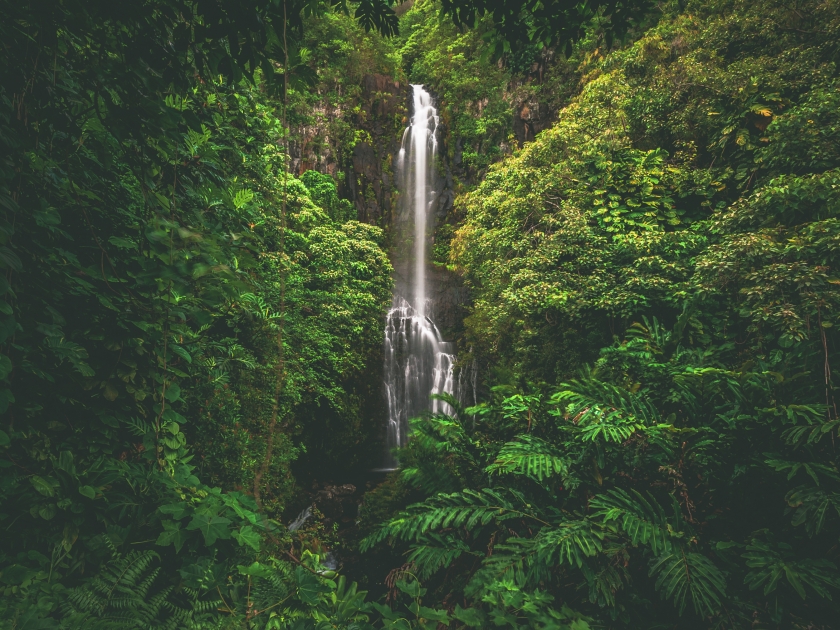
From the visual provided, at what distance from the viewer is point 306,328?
758 cm

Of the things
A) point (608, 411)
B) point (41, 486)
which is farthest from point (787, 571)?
point (41, 486)

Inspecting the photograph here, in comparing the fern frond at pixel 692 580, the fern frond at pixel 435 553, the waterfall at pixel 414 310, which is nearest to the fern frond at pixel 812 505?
the fern frond at pixel 692 580

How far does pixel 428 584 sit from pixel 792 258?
4.38 m

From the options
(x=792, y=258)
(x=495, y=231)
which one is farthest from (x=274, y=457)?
(x=792, y=258)

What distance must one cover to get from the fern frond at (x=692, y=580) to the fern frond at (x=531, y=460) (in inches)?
25.6

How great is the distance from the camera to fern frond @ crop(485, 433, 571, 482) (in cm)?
247

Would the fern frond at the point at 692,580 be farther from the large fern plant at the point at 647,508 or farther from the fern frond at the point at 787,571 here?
the fern frond at the point at 787,571

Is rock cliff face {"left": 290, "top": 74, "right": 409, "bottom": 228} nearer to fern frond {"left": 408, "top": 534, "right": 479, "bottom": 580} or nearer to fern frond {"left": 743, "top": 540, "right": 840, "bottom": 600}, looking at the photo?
fern frond {"left": 408, "top": 534, "right": 479, "bottom": 580}

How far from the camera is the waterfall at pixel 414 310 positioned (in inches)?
501

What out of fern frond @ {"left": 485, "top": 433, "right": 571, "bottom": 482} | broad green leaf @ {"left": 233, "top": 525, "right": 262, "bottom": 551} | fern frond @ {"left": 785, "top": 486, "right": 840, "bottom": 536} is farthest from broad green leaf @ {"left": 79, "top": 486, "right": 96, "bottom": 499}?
fern frond @ {"left": 785, "top": 486, "right": 840, "bottom": 536}

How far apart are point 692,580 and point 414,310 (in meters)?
13.3

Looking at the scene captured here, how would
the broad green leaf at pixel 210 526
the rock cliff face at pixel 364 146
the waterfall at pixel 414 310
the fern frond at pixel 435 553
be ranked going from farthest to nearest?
the rock cliff face at pixel 364 146 < the waterfall at pixel 414 310 < the fern frond at pixel 435 553 < the broad green leaf at pixel 210 526

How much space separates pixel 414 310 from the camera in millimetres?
15023

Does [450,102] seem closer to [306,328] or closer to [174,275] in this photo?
[306,328]
